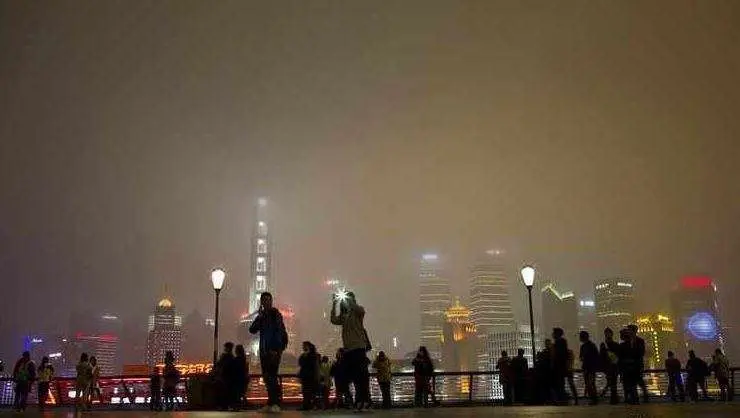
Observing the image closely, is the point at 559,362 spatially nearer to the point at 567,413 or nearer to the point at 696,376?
the point at 696,376

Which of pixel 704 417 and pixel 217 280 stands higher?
pixel 217 280

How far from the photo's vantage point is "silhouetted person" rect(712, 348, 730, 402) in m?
21.4

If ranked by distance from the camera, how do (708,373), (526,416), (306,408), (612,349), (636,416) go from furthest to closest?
(708,373) → (612,349) → (306,408) → (526,416) → (636,416)

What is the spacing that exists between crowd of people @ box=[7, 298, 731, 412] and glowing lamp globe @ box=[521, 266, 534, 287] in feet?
11.5

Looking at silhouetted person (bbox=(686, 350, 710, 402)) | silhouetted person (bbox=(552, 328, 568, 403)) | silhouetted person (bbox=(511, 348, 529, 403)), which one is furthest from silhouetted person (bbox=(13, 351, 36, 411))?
silhouetted person (bbox=(686, 350, 710, 402))

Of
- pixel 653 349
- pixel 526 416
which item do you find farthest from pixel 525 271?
pixel 653 349

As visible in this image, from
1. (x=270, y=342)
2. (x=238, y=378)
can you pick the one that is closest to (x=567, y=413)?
(x=270, y=342)

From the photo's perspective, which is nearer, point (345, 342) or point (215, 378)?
point (345, 342)

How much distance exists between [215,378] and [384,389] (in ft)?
14.0

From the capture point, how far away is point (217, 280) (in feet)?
73.5

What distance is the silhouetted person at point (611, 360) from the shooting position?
17016 millimetres

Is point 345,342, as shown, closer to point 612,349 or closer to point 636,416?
point 636,416

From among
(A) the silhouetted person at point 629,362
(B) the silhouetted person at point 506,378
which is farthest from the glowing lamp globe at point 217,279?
(A) the silhouetted person at point 629,362

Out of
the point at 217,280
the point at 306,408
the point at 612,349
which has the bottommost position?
the point at 306,408
